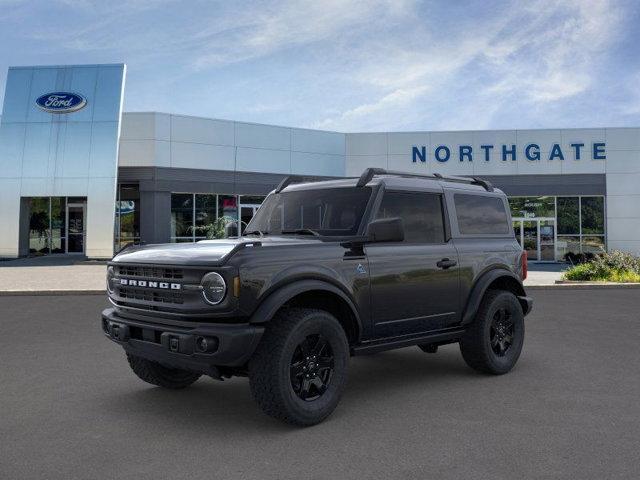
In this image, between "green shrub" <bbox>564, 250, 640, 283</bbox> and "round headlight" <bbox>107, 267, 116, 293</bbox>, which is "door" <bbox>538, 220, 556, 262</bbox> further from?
"round headlight" <bbox>107, 267, 116, 293</bbox>

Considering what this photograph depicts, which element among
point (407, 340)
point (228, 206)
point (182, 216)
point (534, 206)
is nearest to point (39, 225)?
point (182, 216)

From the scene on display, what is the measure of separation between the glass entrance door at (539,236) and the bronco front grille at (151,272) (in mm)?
28436

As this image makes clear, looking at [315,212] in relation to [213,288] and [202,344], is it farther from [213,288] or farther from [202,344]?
[202,344]

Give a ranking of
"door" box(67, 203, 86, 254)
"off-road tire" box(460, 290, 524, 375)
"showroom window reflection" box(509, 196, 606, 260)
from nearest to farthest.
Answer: "off-road tire" box(460, 290, 524, 375)
"door" box(67, 203, 86, 254)
"showroom window reflection" box(509, 196, 606, 260)

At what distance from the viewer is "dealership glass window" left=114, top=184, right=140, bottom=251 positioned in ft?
96.7

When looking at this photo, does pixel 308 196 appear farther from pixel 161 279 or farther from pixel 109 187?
pixel 109 187

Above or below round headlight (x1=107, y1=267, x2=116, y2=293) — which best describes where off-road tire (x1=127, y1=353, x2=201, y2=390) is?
below

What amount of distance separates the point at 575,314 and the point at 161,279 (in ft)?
29.5

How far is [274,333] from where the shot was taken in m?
4.46

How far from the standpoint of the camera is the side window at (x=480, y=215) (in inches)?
248

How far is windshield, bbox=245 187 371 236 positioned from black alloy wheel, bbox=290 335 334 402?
1.07 m

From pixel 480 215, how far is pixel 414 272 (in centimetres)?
150

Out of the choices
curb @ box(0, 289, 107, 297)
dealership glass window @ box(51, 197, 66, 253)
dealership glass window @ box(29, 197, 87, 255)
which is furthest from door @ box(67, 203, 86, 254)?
curb @ box(0, 289, 107, 297)

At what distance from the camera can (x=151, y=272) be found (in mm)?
4816
